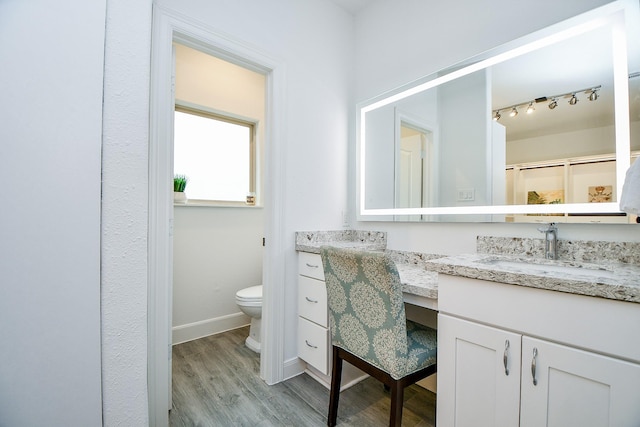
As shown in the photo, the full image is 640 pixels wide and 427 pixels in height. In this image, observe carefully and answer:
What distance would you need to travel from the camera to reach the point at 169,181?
1.47 metres

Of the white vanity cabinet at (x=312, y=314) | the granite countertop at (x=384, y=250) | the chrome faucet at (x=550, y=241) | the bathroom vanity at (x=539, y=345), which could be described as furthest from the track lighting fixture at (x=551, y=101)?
the white vanity cabinet at (x=312, y=314)

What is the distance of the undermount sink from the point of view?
3.13 ft

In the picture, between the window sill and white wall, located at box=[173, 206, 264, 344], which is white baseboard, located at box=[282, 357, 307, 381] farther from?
the window sill

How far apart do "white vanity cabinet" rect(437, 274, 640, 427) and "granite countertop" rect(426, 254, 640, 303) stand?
1.1 inches

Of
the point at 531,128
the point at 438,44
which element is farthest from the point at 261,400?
the point at 438,44

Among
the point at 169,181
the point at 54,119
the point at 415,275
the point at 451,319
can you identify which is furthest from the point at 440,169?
the point at 54,119

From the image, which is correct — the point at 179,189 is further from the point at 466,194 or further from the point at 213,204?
the point at 466,194

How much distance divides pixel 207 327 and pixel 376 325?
193 cm

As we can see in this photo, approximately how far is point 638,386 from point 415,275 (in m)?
0.81

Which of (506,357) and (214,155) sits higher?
(214,155)

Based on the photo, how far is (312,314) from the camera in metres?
1.79

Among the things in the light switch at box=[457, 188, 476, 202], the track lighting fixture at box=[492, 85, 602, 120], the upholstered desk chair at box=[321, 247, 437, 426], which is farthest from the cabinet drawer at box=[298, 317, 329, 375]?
the track lighting fixture at box=[492, 85, 602, 120]

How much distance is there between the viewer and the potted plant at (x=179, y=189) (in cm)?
239

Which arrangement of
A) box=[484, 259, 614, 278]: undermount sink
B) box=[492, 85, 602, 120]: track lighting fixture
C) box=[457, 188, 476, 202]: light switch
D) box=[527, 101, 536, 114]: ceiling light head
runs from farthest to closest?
box=[457, 188, 476, 202]: light switch, box=[527, 101, 536, 114]: ceiling light head, box=[492, 85, 602, 120]: track lighting fixture, box=[484, 259, 614, 278]: undermount sink
